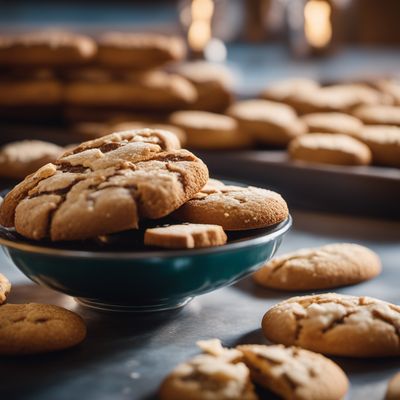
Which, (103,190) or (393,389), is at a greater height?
(103,190)

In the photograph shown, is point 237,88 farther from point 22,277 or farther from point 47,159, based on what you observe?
point 22,277

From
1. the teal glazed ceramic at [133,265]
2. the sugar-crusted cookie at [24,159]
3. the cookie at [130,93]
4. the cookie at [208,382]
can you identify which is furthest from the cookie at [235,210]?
the cookie at [130,93]

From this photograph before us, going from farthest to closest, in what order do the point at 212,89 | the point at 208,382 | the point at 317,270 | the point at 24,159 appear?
the point at 212,89, the point at 24,159, the point at 317,270, the point at 208,382

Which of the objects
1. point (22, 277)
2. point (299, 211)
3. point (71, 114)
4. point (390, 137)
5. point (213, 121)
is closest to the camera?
point (22, 277)

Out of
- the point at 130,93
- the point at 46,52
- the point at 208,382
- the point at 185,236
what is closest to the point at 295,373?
the point at 208,382

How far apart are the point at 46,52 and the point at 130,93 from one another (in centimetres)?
34

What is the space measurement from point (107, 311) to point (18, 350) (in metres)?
0.18

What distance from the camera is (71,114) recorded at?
2604 mm

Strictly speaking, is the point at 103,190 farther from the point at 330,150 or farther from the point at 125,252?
the point at 330,150

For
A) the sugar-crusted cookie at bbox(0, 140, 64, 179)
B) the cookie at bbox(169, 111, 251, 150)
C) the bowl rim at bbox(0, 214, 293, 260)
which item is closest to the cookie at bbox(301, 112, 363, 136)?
the cookie at bbox(169, 111, 251, 150)

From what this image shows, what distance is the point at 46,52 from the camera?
2.54 metres

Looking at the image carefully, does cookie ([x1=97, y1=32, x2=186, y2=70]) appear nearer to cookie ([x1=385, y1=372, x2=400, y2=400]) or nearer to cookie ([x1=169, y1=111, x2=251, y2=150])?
cookie ([x1=169, y1=111, x2=251, y2=150])

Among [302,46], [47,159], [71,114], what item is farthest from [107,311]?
[302,46]

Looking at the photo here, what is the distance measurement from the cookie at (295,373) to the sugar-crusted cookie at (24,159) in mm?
1330
